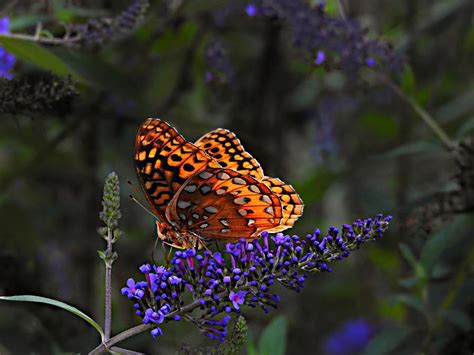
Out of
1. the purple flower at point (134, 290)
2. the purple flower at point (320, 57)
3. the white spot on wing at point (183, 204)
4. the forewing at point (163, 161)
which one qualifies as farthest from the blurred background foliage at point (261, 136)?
the purple flower at point (134, 290)

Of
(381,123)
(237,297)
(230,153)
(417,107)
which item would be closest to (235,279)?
(237,297)

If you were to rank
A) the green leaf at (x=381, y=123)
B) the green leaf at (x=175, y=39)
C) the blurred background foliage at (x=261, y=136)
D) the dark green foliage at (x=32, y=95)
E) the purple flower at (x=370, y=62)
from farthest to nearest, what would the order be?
the green leaf at (x=381, y=123) < the green leaf at (x=175, y=39) < the purple flower at (x=370, y=62) < the blurred background foliage at (x=261, y=136) < the dark green foliage at (x=32, y=95)

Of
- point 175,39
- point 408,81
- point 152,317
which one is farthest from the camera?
point 175,39

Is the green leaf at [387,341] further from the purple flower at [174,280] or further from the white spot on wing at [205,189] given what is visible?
the purple flower at [174,280]

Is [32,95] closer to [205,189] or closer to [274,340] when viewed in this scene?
[205,189]

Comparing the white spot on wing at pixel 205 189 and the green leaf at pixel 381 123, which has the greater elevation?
the green leaf at pixel 381 123

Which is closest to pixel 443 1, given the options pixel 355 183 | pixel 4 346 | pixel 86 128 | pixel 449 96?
pixel 449 96
